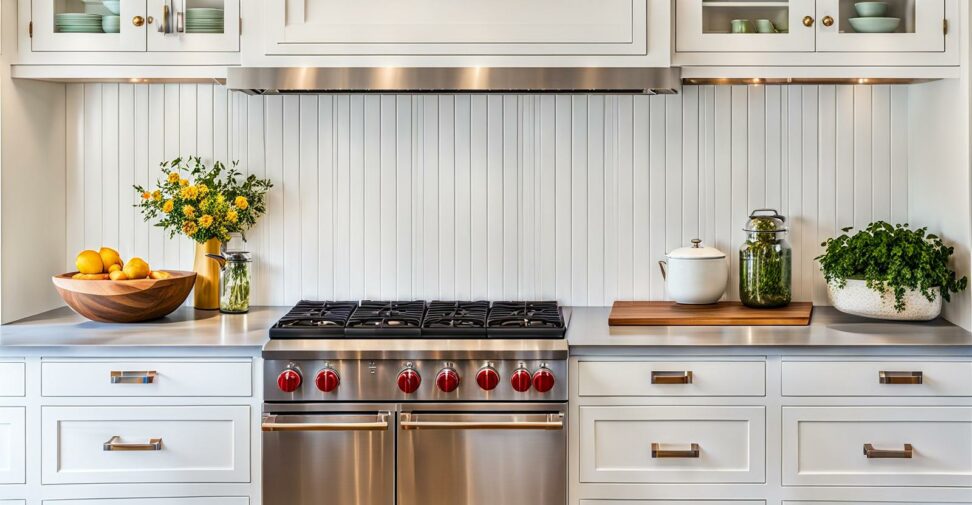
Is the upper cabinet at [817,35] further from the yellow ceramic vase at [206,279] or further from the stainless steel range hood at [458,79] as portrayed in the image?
the yellow ceramic vase at [206,279]

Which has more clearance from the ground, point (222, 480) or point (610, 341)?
point (610, 341)

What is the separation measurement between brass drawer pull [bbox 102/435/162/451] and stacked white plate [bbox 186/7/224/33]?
115 centimetres

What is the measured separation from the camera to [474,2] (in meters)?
2.64

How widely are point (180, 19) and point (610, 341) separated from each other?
4.93ft

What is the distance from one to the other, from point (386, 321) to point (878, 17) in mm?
1622

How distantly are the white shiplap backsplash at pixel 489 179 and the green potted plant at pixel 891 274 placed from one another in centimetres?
25

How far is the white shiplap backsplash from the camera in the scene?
3016 millimetres

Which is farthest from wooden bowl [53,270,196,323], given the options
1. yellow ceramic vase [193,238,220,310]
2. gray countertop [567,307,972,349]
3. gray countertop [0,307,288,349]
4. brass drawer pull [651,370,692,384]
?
brass drawer pull [651,370,692,384]

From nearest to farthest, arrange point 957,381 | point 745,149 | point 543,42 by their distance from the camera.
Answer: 1. point 957,381
2. point 543,42
3. point 745,149

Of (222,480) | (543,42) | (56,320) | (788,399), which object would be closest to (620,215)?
(543,42)

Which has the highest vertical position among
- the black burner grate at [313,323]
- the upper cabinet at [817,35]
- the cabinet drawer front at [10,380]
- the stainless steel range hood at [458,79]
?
the upper cabinet at [817,35]

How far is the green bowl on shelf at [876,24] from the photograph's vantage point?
2.65 meters

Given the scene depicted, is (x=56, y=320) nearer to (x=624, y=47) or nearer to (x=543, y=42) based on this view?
(x=543, y=42)

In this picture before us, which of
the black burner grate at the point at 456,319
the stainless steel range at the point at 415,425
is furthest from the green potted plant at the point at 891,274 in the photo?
the black burner grate at the point at 456,319
